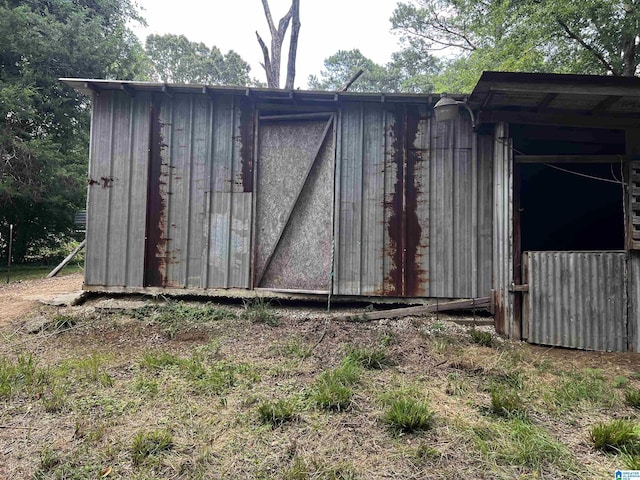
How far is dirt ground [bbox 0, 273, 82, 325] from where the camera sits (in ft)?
17.2

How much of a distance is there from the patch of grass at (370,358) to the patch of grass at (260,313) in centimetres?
142

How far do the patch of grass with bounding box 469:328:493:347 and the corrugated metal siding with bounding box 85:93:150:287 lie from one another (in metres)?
4.66

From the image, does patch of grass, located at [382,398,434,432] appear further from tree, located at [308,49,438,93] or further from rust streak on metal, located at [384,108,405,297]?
tree, located at [308,49,438,93]

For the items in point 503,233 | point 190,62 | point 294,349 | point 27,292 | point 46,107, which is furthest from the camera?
point 190,62

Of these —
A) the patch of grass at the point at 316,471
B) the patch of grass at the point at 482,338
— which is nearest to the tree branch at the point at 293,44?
the patch of grass at the point at 482,338

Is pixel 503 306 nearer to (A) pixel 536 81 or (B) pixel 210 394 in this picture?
(A) pixel 536 81

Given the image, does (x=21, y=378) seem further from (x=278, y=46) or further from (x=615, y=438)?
(x=278, y=46)

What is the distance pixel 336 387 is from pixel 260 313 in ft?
7.20

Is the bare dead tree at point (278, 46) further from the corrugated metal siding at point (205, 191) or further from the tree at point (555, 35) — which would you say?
the corrugated metal siding at point (205, 191)

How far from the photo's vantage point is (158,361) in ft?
11.5

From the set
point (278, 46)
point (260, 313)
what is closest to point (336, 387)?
point (260, 313)

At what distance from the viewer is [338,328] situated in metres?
4.62

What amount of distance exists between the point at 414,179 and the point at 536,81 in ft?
5.99

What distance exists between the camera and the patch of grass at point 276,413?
8.33ft
